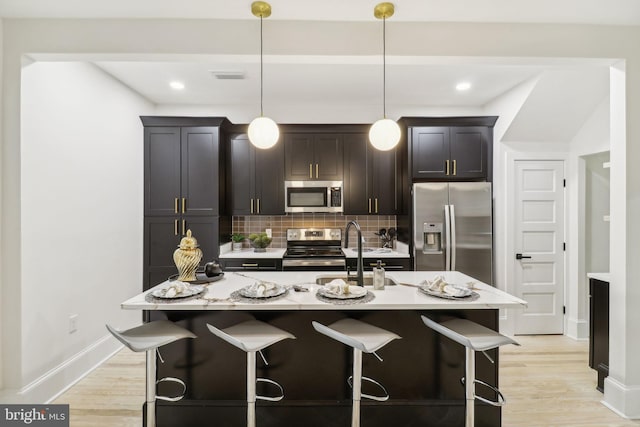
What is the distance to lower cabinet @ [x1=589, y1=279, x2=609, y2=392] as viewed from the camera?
8.61 feet

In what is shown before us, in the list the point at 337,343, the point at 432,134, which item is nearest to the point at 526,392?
the point at 337,343

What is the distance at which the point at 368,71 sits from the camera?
127 inches

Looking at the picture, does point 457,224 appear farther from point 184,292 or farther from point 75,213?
point 75,213

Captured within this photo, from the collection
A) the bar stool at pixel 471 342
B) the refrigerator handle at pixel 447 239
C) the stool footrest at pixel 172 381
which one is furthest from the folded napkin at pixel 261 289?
the refrigerator handle at pixel 447 239

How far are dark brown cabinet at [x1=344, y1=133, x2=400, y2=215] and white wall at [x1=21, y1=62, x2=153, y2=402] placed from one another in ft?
8.05

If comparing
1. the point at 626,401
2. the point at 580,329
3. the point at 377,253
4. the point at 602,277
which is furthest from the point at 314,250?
the point at 580,329

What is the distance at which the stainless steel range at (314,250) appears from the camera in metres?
3.80

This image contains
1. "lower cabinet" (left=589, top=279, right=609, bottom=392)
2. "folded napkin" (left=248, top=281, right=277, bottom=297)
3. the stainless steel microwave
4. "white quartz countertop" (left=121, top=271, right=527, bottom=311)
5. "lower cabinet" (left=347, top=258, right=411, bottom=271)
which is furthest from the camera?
the stainless steel microwave

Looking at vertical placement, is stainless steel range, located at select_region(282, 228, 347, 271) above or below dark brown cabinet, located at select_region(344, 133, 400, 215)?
below

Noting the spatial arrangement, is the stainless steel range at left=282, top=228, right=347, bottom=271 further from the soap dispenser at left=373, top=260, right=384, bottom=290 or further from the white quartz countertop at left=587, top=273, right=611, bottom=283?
the white quartz countertop at left=587, top=273, right=611, bottom=283

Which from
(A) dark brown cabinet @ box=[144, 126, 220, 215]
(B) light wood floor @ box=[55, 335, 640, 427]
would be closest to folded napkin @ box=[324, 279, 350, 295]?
(B) light wood floor @ box=[55, 335, 640, 427]

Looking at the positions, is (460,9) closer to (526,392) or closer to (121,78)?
(526,392)

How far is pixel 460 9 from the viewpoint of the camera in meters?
2.19

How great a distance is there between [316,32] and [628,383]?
3284 mm
